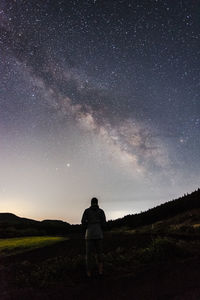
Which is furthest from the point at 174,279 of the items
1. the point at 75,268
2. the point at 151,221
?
the point at 151,221

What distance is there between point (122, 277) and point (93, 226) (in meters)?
1.59

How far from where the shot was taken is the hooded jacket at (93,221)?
8.70 metres

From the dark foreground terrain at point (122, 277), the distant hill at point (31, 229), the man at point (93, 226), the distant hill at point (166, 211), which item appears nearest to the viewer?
the dark foreground terrain at point (122, 277)

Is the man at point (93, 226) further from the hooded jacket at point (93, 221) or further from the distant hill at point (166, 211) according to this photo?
the distant hill at point (166, 211)

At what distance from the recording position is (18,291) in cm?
711

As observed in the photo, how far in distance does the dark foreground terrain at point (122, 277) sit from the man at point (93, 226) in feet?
2.25

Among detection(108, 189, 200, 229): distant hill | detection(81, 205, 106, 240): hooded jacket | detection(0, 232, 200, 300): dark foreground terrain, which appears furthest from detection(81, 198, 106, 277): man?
detection(108, 189, 200, 229): distant hill

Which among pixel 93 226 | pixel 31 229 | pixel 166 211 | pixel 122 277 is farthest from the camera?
pixel 31 229

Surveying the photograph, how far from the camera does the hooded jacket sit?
8.70 meters

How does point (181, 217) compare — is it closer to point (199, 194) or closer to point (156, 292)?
point (199, 194)

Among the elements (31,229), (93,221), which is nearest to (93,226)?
(93,221)

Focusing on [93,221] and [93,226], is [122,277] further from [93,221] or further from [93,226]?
[93,221]

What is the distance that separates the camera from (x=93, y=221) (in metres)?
8.77

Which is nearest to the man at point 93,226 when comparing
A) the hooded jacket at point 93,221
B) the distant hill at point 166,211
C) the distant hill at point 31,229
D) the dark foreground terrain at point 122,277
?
the hooded jacket at point 93,221
